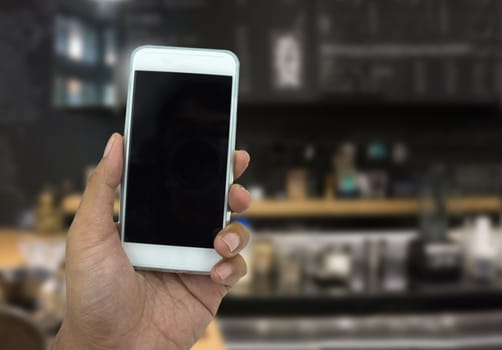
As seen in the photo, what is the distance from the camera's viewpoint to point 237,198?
0.65 m

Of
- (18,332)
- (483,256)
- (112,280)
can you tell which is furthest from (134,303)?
(483,256)

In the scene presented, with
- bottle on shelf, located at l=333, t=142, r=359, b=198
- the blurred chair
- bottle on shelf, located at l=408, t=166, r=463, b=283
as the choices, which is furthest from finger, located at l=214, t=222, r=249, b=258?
bottle on shelf, located at l=333, t=142, r=359, b=198

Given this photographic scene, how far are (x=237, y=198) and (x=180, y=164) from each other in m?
0.08

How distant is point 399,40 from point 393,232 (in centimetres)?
75

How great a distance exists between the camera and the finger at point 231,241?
0.62 meters

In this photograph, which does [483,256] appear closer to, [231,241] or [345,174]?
[345,174]

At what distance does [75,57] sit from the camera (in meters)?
2.06

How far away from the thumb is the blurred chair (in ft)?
1.09

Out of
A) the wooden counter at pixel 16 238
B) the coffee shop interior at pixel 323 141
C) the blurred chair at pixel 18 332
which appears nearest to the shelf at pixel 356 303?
the coffee shop interior at pixel 323 141

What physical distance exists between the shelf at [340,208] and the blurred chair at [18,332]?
1309mm

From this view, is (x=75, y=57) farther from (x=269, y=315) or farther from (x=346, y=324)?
(x=346, y=324)

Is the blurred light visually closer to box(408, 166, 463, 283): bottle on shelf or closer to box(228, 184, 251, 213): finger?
box(408, 166, 463, 283): bottle on shelf

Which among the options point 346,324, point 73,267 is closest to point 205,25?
point 346,324

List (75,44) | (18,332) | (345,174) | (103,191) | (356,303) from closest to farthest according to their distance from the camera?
1. (103,191)
2. (18,332)
3. (356,303)
4. (75,44)
5. (345,174)
